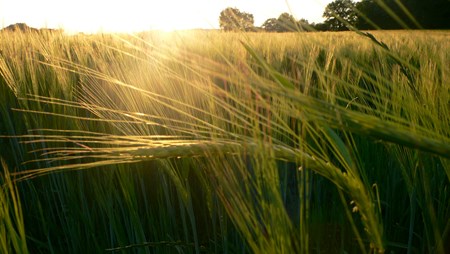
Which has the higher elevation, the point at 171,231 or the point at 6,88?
the point at 6,88

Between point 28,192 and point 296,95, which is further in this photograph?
point 28,192

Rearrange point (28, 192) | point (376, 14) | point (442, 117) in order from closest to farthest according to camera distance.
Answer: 1. point (442, 117)
2. point (28, 192)
3. point (376, 14)

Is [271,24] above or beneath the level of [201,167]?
above

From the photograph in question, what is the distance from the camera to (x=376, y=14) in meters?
27.1

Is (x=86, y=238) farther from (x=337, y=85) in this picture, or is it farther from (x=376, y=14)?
(x=376, y=14)

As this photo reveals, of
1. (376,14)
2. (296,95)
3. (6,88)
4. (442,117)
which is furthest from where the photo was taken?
(376,14)

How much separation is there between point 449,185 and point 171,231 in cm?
65

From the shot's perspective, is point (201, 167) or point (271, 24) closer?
point (271, 24)

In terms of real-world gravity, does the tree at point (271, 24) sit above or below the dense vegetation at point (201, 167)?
above

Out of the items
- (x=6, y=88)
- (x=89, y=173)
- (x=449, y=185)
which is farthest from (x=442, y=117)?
(x=6, y=88)

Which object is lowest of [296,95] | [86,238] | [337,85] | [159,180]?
[86,238]

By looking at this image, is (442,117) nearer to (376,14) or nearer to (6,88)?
(6,88)

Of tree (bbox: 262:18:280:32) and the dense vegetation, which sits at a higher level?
tree (bbox: 262:18:280:32)

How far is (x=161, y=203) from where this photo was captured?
1.25m
